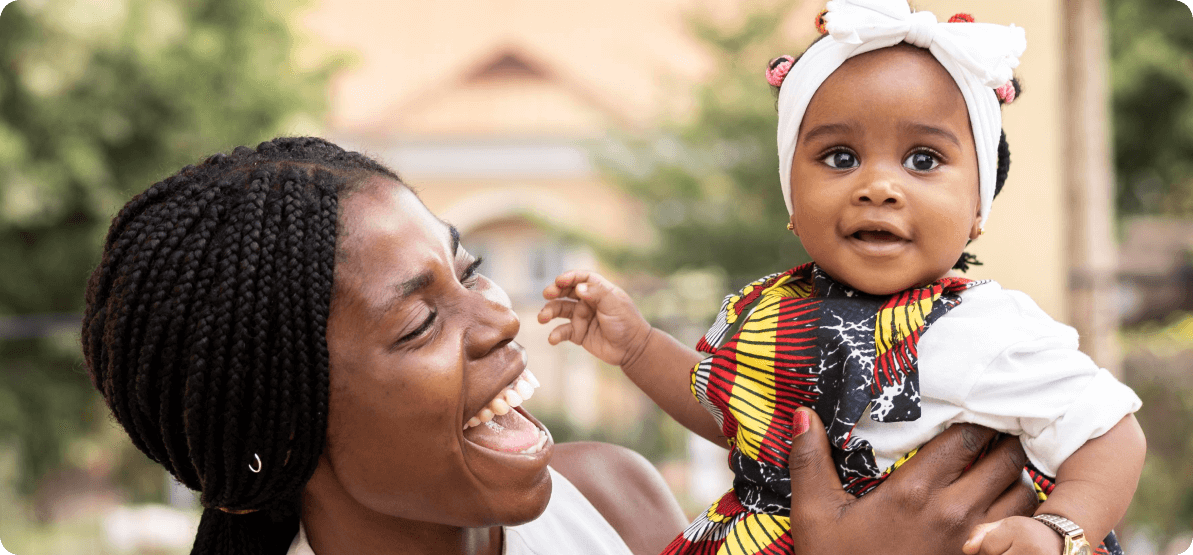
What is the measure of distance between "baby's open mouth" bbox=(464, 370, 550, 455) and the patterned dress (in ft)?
1.33

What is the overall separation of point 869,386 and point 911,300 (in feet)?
0.65

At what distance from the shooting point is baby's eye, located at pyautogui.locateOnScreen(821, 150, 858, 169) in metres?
1.99

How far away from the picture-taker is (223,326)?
1677mm

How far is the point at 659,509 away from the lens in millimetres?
2492

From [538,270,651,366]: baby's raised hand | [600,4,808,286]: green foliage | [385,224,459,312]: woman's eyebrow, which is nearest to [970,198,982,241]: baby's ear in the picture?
[538,270,651,366]: baby's raised hand

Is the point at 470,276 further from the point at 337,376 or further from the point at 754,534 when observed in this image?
the point at 754,534

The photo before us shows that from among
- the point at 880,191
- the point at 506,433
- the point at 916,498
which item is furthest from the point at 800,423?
the point at 506,433

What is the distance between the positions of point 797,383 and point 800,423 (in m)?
0.11

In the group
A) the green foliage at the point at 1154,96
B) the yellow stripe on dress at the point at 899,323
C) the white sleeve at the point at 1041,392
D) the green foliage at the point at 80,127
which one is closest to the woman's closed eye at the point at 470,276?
the yellow stripe on dress at the point at 899,323

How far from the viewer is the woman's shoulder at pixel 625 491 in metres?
2.43

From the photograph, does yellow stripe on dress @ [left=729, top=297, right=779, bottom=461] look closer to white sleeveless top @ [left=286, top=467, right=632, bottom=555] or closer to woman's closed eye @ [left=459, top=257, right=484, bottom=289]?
white sleeveless top @ [left=286, top=467, right=632, bottom=555]

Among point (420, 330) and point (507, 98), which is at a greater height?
point (507, 98)

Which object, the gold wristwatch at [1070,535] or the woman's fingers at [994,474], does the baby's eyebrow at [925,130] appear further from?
the gold wristwatch at [1070,535]

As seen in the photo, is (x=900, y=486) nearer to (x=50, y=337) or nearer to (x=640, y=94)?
(x=50, y=337)
